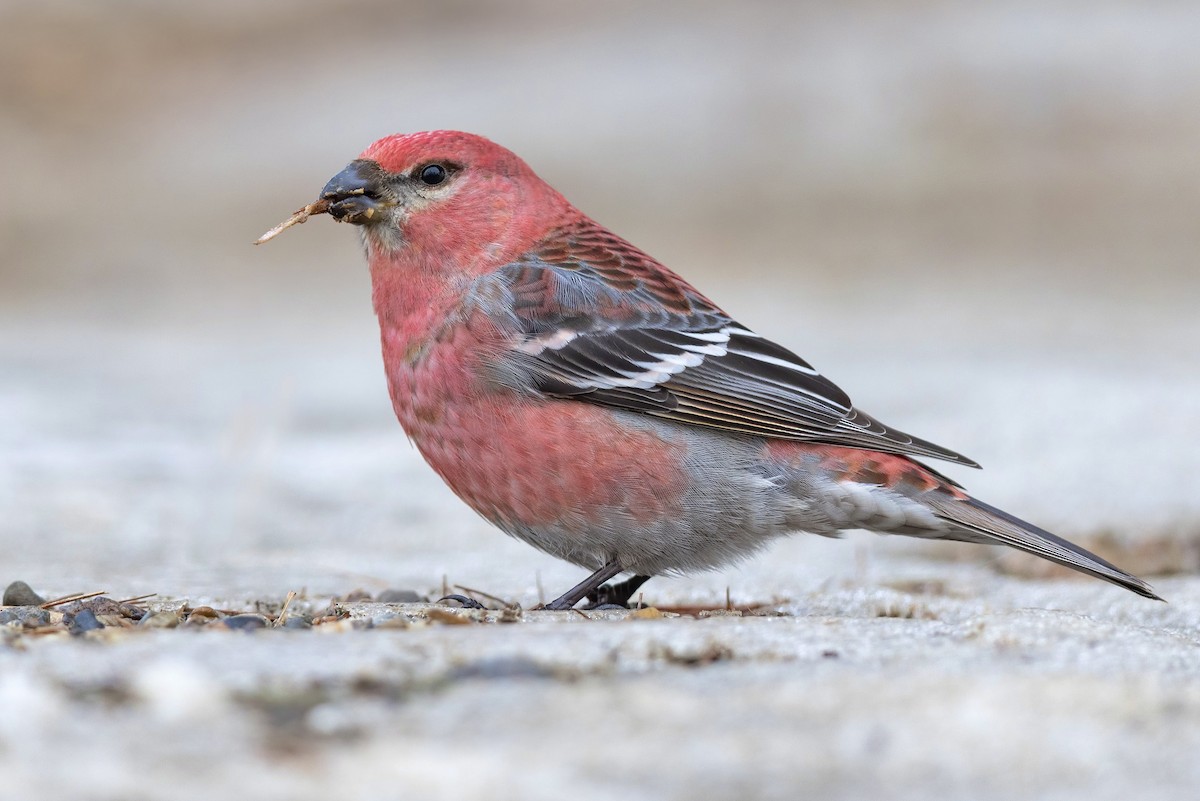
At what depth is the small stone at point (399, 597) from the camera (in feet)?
14.5

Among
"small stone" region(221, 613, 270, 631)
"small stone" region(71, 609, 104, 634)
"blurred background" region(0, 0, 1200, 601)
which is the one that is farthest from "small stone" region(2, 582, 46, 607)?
"small stone" region(221, 613, 270, 631)

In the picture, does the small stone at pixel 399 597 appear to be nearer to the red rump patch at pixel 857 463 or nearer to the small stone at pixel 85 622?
the small stone at pixel 85 622

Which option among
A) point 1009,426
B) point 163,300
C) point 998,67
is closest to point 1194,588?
point 1009,426

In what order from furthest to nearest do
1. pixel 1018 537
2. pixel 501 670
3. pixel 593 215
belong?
pixel 593 215
pixel 1018 537
pixel 501 670

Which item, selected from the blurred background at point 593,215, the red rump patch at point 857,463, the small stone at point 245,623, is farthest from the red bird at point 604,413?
the small stone at point 245,623

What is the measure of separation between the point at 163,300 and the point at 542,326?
11.0m

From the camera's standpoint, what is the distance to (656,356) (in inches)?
176

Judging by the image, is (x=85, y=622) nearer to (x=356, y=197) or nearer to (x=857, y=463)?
(x=356, y=197)

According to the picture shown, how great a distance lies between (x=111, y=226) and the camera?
16562 mm

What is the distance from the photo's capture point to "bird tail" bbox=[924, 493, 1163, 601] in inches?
155

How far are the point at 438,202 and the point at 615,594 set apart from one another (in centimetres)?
134

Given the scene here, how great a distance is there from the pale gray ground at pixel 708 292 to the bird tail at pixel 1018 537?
0.74 ft

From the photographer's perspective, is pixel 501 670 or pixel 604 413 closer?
pixel 501 670

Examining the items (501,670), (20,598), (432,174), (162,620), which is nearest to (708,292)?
(432,174)
